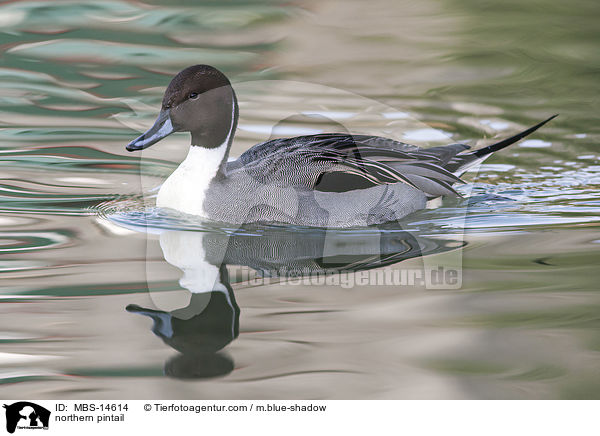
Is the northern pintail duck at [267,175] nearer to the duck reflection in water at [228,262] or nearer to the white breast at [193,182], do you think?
the white breast at [193,182]

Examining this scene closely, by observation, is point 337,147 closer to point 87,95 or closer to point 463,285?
point 463,285

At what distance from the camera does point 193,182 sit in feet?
17.7

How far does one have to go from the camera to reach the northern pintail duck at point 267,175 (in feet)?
17.3

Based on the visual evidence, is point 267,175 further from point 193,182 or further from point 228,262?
point 228,262

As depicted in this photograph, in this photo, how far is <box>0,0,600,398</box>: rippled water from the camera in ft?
10.9

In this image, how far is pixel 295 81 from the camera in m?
9.27
